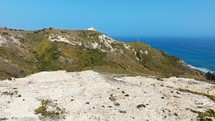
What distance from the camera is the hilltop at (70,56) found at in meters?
86.5

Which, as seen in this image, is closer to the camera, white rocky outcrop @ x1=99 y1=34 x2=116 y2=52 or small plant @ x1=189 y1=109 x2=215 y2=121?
small plant @ x1=189 y1=109 x2=215 y2=121

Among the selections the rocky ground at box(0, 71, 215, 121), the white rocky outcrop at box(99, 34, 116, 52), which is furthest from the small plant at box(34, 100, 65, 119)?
the white rocky outcrop at box(99, 34, 116, 52)

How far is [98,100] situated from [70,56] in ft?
241

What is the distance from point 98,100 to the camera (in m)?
48.3

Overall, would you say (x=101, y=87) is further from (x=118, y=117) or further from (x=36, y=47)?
(x=36, y=47)

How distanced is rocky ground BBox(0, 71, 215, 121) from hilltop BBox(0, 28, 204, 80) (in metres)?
13.6

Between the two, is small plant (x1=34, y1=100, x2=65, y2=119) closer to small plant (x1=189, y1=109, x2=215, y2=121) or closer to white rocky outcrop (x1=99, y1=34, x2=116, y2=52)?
small plant (x1=189, y1=109, x2=215, y2=121)

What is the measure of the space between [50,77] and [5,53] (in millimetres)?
41615

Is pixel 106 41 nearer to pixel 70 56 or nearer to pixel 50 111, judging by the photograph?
pixel 70 56

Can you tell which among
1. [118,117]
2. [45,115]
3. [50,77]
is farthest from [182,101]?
[50,77]

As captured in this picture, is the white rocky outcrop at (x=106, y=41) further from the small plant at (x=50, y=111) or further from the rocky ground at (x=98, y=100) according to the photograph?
the small plant at (x=50, y=111)

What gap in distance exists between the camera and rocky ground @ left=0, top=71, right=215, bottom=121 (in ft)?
141

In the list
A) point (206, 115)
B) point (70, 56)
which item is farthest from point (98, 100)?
point (70, 56)

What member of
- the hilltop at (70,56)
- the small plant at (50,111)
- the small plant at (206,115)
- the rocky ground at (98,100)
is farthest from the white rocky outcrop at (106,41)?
the small plant at (206,115)
